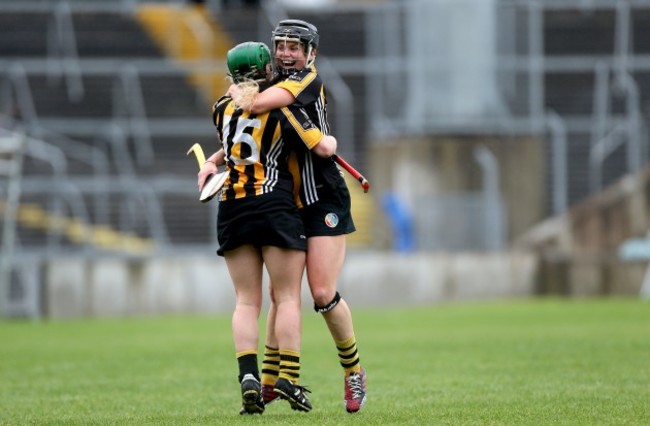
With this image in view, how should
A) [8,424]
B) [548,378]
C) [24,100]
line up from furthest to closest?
[24,100] → [548,378] → [8,424]

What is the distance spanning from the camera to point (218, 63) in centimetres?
2828

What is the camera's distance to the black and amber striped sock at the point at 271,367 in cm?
896

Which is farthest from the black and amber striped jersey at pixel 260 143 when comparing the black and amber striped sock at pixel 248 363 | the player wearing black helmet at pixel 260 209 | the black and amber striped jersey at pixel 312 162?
the black and amber striped sock at pixel 248 363

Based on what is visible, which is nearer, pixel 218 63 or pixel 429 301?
pixel 429 301

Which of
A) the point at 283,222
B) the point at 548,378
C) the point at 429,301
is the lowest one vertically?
the point at 429,301

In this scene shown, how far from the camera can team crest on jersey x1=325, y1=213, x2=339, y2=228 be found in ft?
28.8

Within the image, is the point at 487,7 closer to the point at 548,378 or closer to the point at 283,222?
the point at 548,378

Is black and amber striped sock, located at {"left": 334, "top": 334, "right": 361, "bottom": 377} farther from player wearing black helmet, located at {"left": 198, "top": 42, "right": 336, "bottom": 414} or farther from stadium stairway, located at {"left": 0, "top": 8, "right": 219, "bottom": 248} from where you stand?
stadium stairway, located at {"left": 0, "top": 8, "right": 219, "bottom": 248}

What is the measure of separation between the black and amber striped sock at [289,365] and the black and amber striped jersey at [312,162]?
78 cm

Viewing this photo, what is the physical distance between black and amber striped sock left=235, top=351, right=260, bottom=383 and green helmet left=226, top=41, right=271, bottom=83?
1406 mm

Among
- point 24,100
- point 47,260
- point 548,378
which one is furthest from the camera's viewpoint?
point 24,100

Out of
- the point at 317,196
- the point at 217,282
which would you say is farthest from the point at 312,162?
the point at 217,282

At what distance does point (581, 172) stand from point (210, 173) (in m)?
16.8

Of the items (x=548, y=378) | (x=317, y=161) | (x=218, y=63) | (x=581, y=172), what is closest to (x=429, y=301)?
(x=581, y=172)
